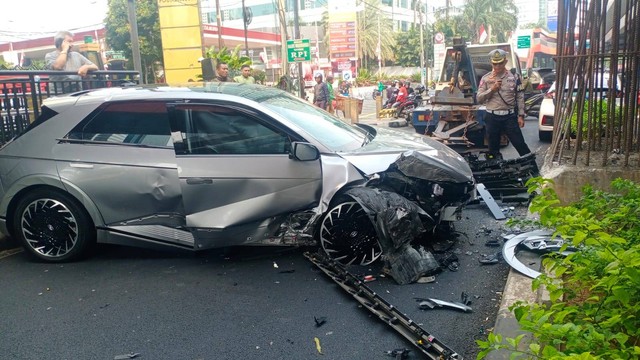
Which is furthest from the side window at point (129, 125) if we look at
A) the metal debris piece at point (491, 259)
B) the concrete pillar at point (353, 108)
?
the concrete pillar at point (353, 108)

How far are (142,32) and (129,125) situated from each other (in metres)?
31.1

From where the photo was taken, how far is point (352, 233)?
5.00m

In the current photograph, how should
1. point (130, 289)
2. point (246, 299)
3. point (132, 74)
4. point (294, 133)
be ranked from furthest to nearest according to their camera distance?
point (132, 74) → point (294, 133) → point (130, 289) → point (246, 299)

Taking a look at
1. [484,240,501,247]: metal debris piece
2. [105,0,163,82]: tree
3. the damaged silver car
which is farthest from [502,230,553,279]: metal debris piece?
[105,0,163,82]: tree

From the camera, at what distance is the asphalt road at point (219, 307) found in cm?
374

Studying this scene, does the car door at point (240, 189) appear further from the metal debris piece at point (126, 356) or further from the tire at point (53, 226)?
the metal debris piece at point (126, 356)

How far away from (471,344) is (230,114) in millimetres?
2941

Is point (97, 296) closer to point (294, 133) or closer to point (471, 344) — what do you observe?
point (294, 133)

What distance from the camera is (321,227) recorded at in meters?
5.07

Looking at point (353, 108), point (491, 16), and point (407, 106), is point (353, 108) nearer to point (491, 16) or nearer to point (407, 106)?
point (407, 106)

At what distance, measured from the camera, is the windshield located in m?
5.36

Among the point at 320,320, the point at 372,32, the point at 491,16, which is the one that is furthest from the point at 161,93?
the point at 372,32

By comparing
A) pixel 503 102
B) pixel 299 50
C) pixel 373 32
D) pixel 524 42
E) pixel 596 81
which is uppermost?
pixel 373 32

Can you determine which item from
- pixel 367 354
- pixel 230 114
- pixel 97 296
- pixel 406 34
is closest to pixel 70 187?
pixel 97 296
